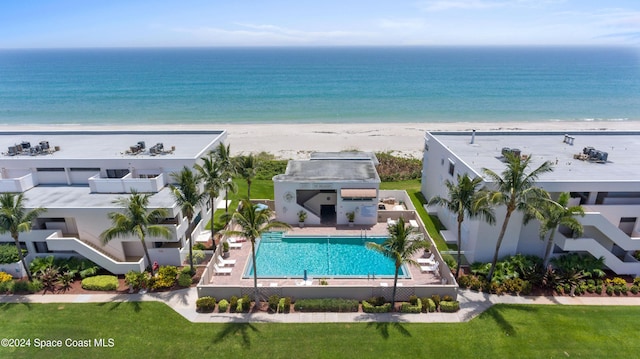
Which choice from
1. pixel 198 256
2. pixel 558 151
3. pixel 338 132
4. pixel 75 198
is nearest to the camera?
pixel 198 256

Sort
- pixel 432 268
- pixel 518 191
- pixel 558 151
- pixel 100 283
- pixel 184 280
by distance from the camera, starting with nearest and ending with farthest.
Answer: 1. pixel 518 191
2. pixel 100 283
3. pixel 184 280
4. pixel 432 268
5. pixel 558 151

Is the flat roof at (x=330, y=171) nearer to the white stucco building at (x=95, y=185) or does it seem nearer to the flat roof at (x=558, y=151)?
the flat roof at (x=558, y=151)

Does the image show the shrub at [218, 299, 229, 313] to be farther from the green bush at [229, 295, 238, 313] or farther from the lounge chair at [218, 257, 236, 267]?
the lounge chair at [218, 257, 236, 267]

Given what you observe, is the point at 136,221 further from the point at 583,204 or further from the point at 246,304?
the point at 583,204

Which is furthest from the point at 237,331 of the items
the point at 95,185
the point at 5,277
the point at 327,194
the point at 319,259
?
the point at 95,185

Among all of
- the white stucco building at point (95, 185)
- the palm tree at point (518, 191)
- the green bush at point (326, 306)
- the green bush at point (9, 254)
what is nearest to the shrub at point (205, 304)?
the green bush at point (326, 306)
